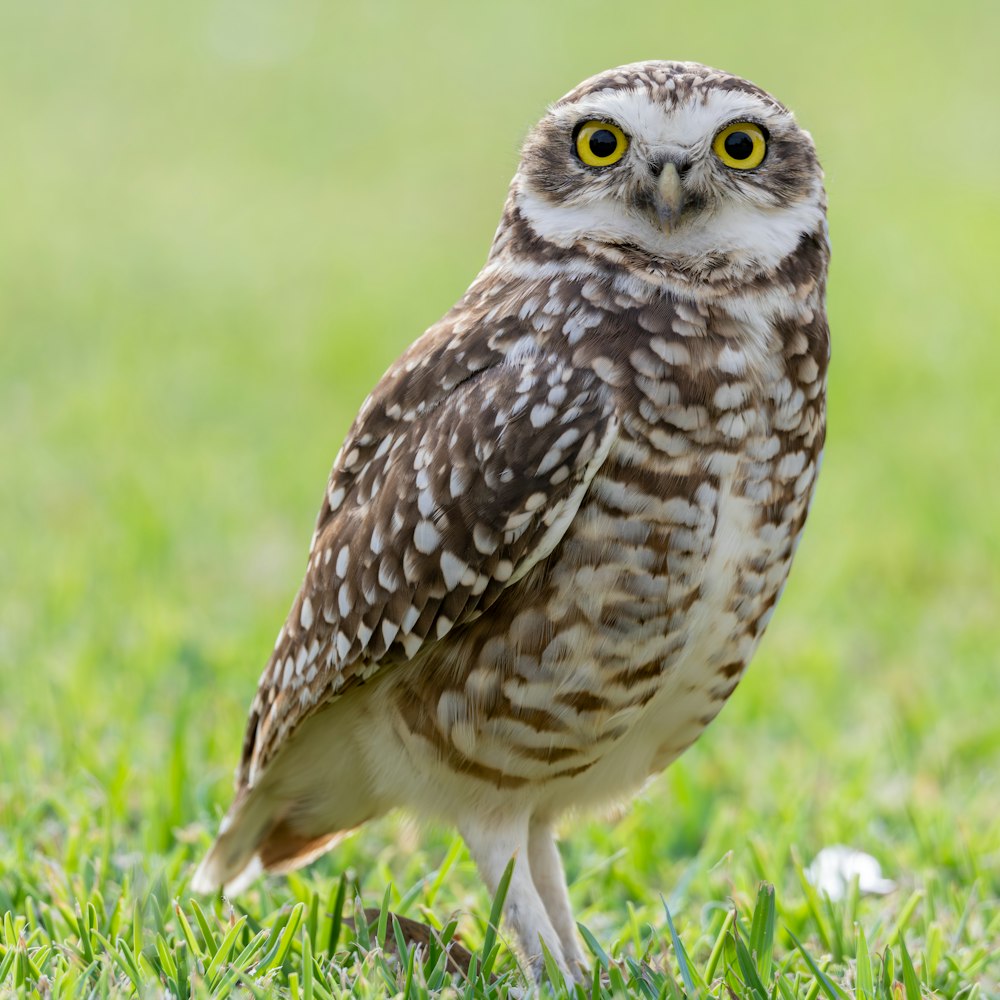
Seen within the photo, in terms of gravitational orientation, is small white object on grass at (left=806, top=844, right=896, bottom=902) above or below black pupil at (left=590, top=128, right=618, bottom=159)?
below

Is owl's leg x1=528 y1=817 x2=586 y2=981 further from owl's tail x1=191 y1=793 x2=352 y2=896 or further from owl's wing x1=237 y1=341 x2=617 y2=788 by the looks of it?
owl's wing x1=237 y1=341 x2=617 y2=788

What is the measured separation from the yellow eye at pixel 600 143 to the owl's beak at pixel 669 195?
0.36 ft

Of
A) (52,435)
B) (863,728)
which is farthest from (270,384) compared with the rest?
(863,728)

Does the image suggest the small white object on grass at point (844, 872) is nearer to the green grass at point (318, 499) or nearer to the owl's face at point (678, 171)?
the green grass at point (318, 499)

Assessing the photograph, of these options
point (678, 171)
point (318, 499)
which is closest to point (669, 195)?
point (678, 171)

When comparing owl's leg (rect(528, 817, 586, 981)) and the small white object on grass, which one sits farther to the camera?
the small white object on grass

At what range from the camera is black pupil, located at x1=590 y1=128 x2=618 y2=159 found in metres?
2.69

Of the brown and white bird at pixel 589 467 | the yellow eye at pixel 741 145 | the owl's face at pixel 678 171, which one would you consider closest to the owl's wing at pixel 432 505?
the brown and white bird at pixel 589 467

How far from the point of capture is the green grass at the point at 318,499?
2.98m

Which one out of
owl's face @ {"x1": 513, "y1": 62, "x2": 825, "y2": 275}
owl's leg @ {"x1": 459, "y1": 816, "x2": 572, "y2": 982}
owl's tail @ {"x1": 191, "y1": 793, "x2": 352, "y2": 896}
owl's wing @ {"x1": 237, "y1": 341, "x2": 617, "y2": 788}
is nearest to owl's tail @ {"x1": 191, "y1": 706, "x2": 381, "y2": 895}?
owl's tail @ {"x1": 191, "y1": 793, "x2": 352, "y2": 896}

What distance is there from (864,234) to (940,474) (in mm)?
4490

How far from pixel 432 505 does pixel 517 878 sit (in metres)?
0.77

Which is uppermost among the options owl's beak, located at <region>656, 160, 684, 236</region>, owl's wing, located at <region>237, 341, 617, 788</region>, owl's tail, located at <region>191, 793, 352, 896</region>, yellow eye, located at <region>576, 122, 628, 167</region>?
yellow eye, located at <region>576, 122, 628, 167</region>

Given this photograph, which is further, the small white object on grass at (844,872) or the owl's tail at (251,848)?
the small white object on grass at (844,872)
